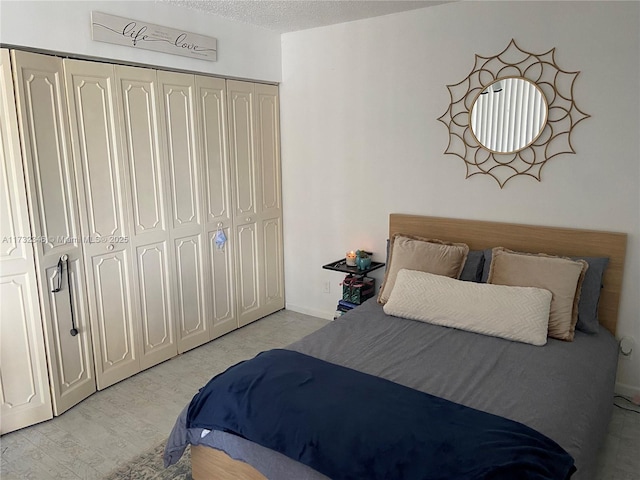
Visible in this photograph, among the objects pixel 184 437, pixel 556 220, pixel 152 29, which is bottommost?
pixel 184 437

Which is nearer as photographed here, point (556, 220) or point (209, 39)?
point (556, 220)

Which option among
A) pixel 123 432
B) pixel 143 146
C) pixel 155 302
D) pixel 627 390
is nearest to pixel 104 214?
pixel 143 146

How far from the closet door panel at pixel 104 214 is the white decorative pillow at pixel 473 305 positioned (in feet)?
5.88

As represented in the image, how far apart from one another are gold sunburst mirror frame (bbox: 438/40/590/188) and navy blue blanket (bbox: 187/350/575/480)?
1.87m

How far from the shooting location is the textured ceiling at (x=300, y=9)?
3.27m

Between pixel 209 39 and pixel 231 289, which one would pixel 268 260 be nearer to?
pixel 231 289

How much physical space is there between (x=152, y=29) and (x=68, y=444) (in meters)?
2.60

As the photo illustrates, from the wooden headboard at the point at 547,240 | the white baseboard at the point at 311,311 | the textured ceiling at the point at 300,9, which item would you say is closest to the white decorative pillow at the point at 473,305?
the wooden headboard at the point at 547,240

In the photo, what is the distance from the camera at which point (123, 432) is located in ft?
8.96

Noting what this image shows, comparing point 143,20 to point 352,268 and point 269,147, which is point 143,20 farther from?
point 352,268

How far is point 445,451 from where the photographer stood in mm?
1635

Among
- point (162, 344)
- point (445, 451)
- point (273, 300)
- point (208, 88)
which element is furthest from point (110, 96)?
point (445, 451)

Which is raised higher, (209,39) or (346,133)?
(209,39)

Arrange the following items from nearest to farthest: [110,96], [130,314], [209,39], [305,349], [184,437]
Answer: [184,437], [305,349], [110,96], [130,314], [209,39]
